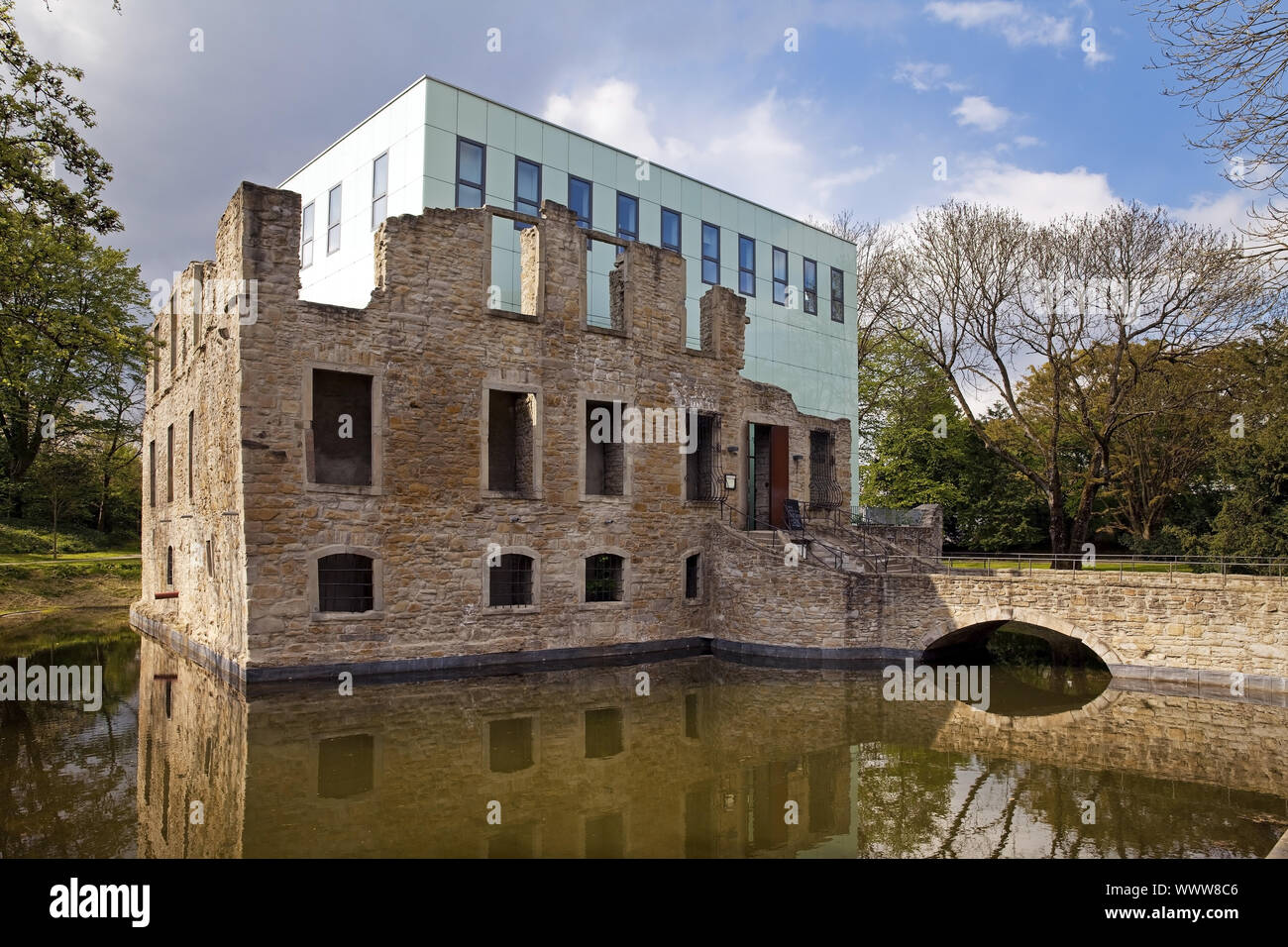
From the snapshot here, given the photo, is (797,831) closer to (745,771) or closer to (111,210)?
(745,771)

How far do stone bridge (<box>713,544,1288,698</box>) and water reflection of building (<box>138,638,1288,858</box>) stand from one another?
3.67 ft

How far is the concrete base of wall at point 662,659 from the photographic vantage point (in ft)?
46.2

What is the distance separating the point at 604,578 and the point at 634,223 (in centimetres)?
1071

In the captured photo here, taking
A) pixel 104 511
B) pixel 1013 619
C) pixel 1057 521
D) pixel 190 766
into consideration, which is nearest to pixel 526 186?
pixel 1013 619

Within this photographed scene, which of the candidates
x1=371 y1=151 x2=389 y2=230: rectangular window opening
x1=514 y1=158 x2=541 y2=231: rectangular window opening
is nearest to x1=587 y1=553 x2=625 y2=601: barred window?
x1=514 y1=158 x2=541 y2=231: rectangular window opening

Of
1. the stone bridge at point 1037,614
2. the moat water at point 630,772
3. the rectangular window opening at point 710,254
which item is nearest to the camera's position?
the moat water at point 630,772

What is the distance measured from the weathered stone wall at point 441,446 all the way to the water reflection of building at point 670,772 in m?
1.56

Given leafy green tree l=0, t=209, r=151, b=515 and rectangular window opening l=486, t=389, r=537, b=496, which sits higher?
leafy green tree l=0, t=209, r=151, b=515

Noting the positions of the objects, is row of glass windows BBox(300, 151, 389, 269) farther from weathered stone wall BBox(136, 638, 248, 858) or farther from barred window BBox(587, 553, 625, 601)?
weathered stone wall BBox(136, 638, 248, 858)

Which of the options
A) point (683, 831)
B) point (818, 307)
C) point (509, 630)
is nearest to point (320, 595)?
point (509, 630)

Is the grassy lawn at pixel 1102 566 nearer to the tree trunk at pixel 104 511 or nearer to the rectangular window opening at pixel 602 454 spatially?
the rectangular window opening at pixel 602 454

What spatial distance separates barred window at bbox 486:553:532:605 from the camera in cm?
1686

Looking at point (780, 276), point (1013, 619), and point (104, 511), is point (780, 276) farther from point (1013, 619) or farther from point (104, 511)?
point (104, 511)

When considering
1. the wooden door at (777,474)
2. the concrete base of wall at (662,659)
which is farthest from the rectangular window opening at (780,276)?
the concrete base of wall at (662,659)
